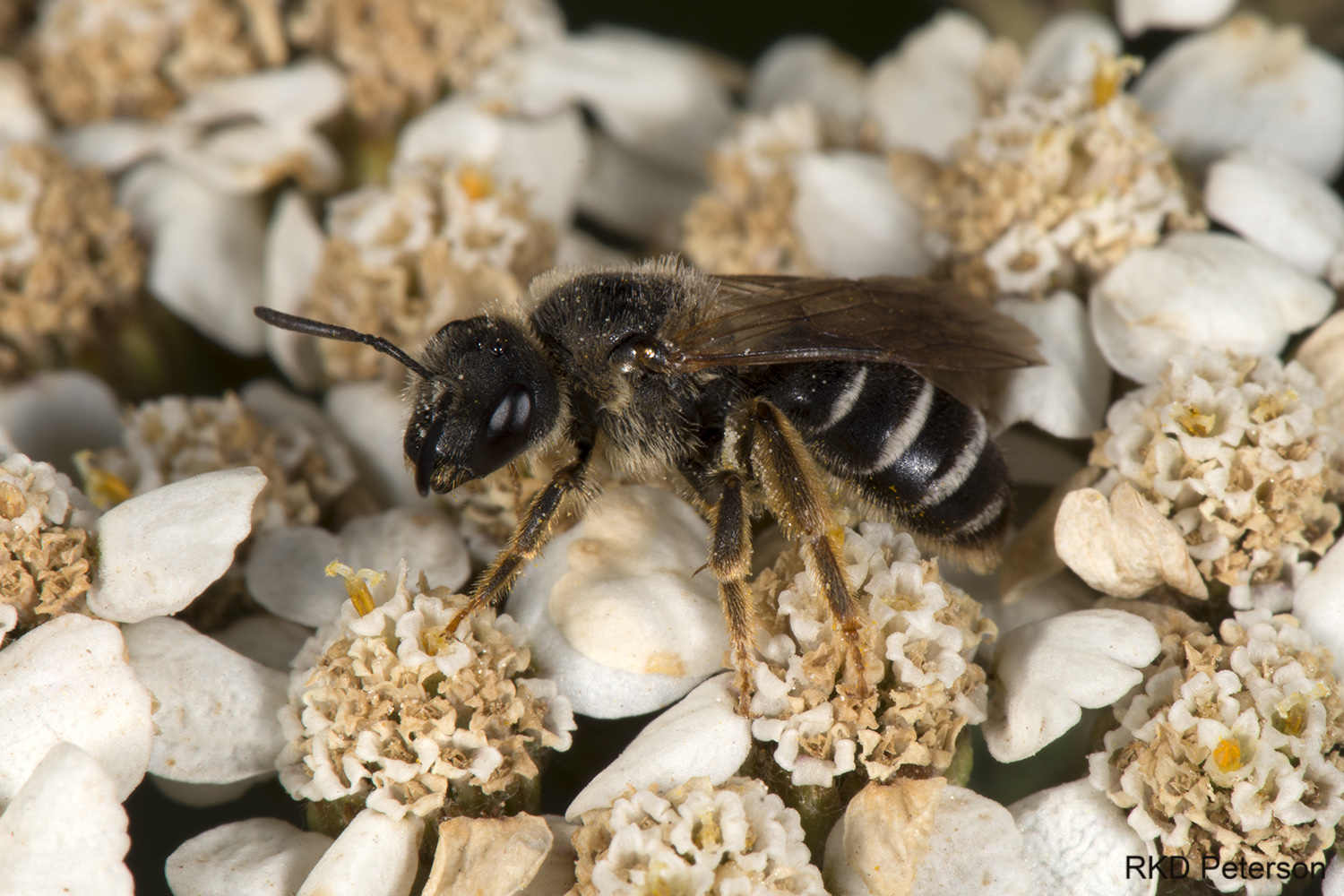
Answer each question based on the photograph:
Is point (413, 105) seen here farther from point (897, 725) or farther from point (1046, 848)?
point (1046, 848)

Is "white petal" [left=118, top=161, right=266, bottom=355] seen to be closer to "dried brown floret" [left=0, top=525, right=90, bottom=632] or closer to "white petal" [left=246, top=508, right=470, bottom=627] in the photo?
"white petal" [left=246, top=508, right=470, bottom=627]

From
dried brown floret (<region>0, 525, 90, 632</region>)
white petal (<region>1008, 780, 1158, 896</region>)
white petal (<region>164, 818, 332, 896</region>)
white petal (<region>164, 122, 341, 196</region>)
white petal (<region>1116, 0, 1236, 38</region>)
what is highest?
white petal (<region>1116, 0, 1236, 38</region>)

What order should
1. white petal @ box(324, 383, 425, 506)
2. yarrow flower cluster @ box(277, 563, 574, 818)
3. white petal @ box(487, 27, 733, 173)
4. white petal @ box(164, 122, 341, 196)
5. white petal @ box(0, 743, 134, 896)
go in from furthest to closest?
white petal @ box(487, 27, 733, 173)
white petal @ box(164, 122, 341, 196)
white petal @ box(324, 383, 425, 506)
yarrow flower cluster @ box(277, 563, 574, 818)
white petal @ box(0, 743, 134, 896)

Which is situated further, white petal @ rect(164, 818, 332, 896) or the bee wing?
the bee wing

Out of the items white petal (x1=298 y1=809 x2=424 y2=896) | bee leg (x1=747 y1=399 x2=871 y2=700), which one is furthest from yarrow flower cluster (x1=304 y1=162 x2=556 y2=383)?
white petal (x1=298 y1=809 x2=424 y2=896)

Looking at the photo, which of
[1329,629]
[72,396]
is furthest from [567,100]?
[1329,629]

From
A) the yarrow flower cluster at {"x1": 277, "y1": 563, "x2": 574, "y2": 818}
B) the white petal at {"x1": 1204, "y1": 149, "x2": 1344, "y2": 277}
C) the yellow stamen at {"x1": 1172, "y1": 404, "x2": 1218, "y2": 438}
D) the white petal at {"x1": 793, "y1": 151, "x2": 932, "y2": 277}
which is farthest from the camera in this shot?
the white petal at {"x1": 793, "y1": 151, "x2": 932, "y2": 277}

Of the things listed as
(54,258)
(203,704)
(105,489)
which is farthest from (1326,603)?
(54,258)
